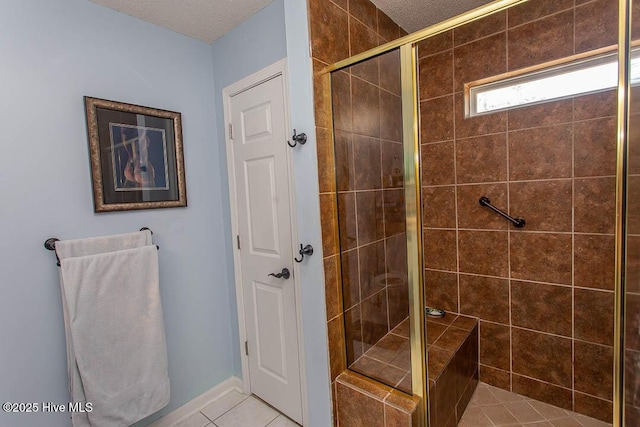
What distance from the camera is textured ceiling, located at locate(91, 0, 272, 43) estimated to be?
1562 mm

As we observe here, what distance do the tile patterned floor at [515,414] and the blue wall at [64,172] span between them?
1.76 m

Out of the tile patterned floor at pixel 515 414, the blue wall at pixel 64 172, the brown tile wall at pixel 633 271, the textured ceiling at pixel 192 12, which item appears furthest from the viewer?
the tile patterned floor at pixel 515 414

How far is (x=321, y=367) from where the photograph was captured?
59.0 inches

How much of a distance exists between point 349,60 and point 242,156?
913 mm

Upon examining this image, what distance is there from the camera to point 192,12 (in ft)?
5.44

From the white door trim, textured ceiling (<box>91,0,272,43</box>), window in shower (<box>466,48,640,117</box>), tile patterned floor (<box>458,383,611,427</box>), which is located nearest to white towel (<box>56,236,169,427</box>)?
the white door trim

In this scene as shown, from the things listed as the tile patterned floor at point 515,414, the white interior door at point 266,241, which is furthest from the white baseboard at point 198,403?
the tile patterned floor at point 515,414

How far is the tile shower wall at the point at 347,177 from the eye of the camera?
1414mm

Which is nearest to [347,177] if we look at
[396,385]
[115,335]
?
[396,385]

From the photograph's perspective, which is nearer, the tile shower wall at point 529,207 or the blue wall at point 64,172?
the blue wall at point 64,172

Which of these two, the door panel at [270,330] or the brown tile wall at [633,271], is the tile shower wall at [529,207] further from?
the door panel at [270,330]

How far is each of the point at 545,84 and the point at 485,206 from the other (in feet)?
2.64

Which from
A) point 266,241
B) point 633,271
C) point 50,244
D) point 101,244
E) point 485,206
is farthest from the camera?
point 485,206

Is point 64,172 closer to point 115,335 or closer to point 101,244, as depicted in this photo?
point 101,244
